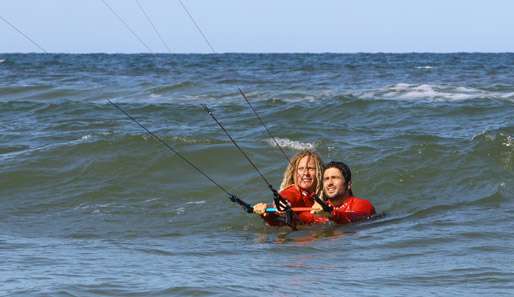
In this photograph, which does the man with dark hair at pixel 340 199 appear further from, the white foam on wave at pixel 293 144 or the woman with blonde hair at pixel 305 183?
the white foam on wave at pixel 293 144

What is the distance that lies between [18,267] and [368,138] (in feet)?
27.9

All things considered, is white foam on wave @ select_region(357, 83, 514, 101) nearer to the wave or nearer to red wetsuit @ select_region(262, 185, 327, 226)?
the wave

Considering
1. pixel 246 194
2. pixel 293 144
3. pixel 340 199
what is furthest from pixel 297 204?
pixel 293 144

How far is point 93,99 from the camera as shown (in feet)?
74.3

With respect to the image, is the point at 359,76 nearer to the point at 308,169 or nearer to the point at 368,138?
the point at 368,138

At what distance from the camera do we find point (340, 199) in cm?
930

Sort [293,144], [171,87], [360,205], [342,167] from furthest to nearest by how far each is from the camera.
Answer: [171,87]
[293,144]
[360,205]
[342,167]

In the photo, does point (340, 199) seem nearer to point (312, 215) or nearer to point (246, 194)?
point (312, 215)

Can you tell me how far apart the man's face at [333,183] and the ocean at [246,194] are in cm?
33

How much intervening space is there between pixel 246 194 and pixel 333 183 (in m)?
2.80

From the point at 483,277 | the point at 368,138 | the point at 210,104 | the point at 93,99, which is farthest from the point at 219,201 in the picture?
the point at 93,99

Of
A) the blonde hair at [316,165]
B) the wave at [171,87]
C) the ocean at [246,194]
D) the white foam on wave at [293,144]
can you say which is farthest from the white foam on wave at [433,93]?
the blonde hair at [316,165]

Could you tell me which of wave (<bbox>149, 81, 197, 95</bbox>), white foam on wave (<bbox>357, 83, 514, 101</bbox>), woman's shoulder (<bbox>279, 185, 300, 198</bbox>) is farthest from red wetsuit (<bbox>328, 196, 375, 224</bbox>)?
wave (<bbox>149, 81, 197, 95</bbox>)

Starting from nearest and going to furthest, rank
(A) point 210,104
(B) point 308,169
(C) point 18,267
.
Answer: (C) point 18,267, (B) point 308,169, (A) point 210,104
